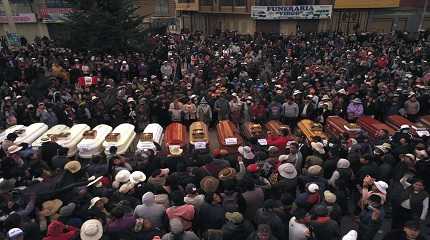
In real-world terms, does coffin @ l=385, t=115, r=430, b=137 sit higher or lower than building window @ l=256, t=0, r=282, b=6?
lower

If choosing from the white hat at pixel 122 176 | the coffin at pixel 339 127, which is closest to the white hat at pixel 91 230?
the white hat at pixel 122 176

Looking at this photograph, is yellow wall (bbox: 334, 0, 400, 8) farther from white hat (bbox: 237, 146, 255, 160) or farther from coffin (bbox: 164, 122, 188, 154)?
white hat (bbox: 237, 146, 255, 160)

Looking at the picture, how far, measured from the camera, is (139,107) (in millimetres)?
10797

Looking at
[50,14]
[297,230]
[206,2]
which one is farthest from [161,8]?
[297,230]

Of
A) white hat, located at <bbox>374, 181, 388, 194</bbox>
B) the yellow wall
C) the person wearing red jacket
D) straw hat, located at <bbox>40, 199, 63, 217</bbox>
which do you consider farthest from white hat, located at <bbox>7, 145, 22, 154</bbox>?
the yellow wall

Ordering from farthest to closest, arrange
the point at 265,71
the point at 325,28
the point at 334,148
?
the point at 325,28, the point at 265,71, the point at 334,148

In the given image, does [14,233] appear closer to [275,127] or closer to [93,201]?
[93,201]

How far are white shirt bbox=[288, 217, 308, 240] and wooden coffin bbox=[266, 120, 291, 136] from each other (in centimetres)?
406

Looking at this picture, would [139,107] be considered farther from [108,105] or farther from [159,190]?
[159,190]

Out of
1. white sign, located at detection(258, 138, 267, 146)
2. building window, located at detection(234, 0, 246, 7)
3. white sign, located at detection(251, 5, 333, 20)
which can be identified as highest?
building window, located at detection(234, 0, 246, 7)

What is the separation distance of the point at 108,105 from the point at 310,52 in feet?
39.0

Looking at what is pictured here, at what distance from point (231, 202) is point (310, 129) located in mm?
4791

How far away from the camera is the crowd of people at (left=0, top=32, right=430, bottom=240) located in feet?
15.7

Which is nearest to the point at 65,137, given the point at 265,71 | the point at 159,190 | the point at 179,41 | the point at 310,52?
the point at 159,190
